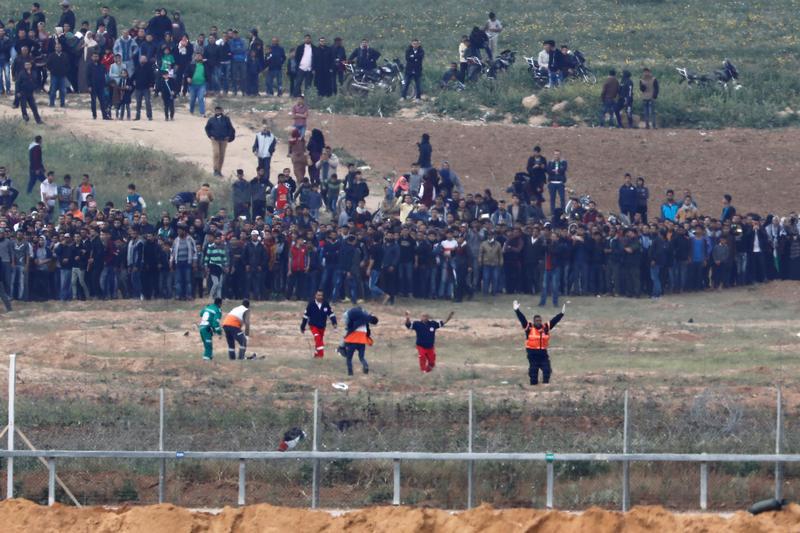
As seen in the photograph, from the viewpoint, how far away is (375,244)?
34.0 metres

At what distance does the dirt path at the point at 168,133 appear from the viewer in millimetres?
43969

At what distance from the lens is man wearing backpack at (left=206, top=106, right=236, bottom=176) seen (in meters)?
40.2

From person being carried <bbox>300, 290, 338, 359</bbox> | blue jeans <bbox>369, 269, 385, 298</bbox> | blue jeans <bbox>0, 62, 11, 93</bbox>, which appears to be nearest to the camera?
person being carried <bbox>300, 290, 338, 359</bbox>

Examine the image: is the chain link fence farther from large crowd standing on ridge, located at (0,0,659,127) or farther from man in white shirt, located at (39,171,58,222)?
large crowd standing on ridge, located at (0,0,659,127)

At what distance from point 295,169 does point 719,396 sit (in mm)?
17298

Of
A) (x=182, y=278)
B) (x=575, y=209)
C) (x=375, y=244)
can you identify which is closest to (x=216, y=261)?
(x=182, y=278)

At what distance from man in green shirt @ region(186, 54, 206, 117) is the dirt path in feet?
1.52

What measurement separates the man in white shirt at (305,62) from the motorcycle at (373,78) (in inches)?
63.9

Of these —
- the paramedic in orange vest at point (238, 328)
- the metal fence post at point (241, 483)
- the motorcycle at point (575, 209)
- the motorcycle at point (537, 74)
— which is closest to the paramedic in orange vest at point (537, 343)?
the paramedic in orange vest at point (238, 328)

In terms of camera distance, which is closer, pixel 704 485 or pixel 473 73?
pixel 704 485

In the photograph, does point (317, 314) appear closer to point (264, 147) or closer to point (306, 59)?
point (264, 147)

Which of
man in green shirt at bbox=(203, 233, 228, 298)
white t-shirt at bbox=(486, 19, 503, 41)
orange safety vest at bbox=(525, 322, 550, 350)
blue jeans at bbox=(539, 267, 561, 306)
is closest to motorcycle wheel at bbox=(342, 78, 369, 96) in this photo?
white t-shirt at bbox=(486, 19, 503, 41)

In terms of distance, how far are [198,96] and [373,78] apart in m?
5.76

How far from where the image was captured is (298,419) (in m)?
24.1
